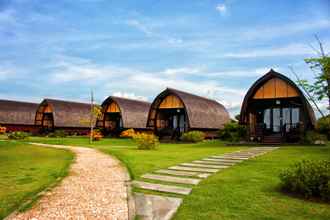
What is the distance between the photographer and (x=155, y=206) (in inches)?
185

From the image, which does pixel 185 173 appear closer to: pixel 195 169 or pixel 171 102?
pixel 195 169

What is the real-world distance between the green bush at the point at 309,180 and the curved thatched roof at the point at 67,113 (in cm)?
3054

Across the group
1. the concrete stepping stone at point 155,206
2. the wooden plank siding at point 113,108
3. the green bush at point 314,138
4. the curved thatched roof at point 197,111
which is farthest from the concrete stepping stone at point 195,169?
the wooden plank siding at point 113,108

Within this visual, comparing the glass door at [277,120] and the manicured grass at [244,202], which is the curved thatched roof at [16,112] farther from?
the manicured grass at [244,202]

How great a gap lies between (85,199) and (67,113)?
33639 millimetres

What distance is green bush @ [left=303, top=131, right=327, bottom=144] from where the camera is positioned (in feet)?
53.8

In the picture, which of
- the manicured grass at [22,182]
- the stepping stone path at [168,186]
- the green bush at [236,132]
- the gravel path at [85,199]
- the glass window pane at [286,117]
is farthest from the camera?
the glass window pane at [286,117]

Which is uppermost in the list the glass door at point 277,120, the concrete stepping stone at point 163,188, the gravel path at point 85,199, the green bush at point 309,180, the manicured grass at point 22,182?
the glass door at point 277,120

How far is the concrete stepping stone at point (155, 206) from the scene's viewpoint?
13.9 feet

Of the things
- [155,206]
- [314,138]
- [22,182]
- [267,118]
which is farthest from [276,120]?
[22,182]

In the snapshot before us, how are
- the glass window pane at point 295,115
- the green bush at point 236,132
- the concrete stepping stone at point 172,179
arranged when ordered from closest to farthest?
the concrete stepping stone at point 172,179 → the green bush at point 236,132 → the glass window pane at point 295,115

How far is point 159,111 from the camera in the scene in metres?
27.4

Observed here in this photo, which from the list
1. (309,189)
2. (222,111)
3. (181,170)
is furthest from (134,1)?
(222,111)

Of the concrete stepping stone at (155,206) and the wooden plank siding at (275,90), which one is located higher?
the wooden plank siding at (275,90)
